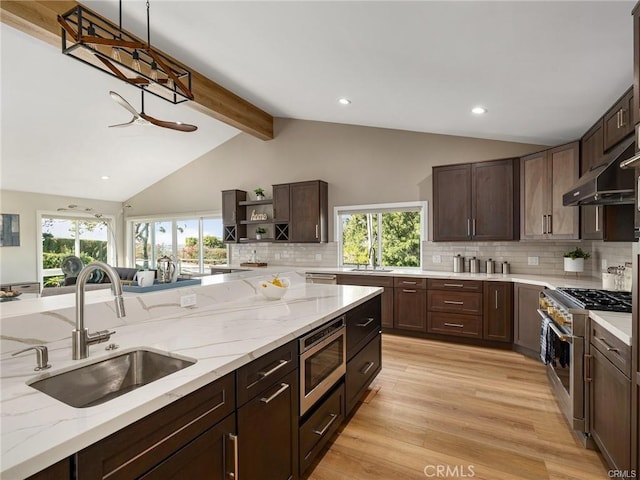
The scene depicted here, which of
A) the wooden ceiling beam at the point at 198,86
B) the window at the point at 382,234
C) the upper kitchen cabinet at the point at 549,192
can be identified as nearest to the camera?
the wooden ceiling beam at the point at 198,86

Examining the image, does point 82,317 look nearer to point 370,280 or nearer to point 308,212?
point 370,280

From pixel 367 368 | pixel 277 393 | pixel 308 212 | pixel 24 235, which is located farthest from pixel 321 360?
pixel 24 235

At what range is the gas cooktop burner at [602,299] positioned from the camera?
213 centimetres

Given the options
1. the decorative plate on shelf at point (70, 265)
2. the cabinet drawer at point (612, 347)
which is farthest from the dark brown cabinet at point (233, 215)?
the cabinet drawer at point (612, 347)

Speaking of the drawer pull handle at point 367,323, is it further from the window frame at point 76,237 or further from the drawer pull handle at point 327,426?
the window frame at point 76,237

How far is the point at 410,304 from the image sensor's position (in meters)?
4.39

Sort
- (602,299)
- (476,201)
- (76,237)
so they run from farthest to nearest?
(76,237), (476,201), (602,299)

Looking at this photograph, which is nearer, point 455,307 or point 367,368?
point 367,368

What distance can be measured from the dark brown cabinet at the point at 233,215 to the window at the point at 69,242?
278 cm

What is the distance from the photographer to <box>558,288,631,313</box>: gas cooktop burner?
2127mm

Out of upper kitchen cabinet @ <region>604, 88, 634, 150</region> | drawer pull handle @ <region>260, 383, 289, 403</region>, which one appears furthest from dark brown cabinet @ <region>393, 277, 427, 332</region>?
drawer pull handle @ <region>260, 383, 289, 403</region>

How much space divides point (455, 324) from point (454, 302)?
273 mm

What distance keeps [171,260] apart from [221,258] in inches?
199

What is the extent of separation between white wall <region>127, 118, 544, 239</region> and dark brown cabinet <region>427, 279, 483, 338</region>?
1.43 meters
